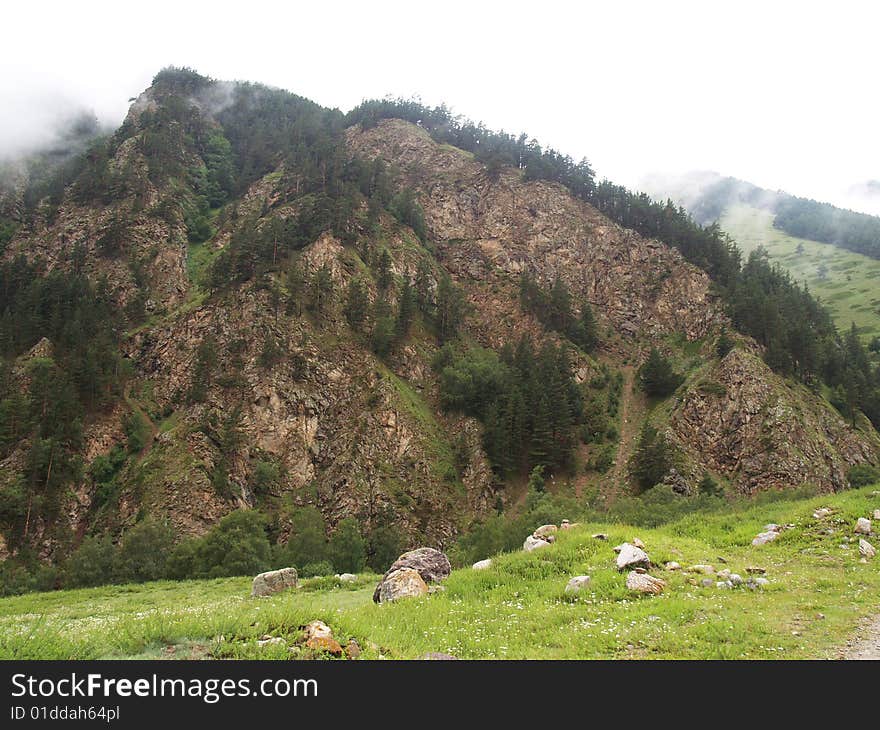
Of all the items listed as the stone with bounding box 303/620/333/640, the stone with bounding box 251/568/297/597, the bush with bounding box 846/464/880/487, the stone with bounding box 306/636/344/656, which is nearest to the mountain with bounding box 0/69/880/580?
the bush with bounding box 846/464/880/487

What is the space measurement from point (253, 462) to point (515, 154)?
112m

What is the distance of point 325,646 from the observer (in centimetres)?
716

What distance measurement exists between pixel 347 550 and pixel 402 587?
29.3 metres

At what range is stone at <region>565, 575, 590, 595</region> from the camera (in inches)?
475

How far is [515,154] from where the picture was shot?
127688 mm

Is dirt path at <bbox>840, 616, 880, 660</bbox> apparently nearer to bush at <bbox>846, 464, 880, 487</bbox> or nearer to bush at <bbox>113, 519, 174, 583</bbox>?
bush at <bbox>113, 519, 174, 583</bbox>

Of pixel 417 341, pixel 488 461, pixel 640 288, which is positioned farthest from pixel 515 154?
pixel 488 461

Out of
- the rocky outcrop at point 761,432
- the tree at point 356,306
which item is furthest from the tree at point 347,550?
the rocky outcrop at point 761,432

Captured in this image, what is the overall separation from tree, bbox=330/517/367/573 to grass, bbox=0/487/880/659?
22.3 metres

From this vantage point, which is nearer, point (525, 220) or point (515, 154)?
point (525, 220)

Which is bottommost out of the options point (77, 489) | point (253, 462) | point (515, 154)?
point (77, 489)

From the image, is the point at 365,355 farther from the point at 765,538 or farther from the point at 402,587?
the point at 765,538

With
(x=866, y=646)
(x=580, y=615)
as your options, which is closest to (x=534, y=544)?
(x=580, y=615)
